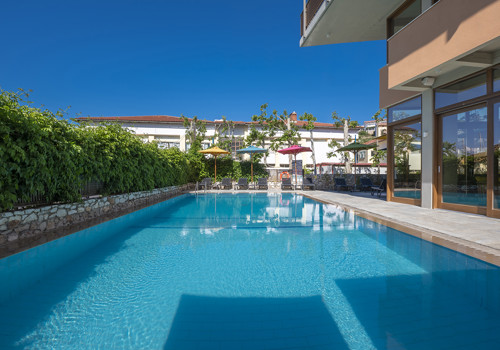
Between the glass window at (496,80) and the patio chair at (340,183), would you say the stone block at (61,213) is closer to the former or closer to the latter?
the glass window at (496,80)

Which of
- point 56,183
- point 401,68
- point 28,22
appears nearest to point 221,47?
point 28,22

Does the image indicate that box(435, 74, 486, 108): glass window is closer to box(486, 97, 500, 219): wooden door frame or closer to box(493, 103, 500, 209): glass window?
box(486, 97, 500, 219): wooden door frame

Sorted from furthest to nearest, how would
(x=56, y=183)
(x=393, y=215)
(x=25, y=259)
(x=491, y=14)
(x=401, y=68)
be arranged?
(x=401, y=68)
(x=393, y=215)
(x=56, y=183)
(x=491, y=14)
(x=25, y=259)

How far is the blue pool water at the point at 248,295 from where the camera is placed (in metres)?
2.11

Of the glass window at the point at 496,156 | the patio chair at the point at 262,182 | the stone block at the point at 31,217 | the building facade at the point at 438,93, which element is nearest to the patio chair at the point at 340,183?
the patio chair at the point at 262,182

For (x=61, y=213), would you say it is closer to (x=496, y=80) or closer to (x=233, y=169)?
(x=496, y=80)

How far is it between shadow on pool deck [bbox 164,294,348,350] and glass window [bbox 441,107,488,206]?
6.23 m

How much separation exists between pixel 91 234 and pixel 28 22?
10900 millimetres

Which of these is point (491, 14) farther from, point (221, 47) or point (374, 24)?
point (221, 47)

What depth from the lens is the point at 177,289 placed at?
2990 mm

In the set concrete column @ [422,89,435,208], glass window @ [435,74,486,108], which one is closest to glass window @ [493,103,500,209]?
glass window @ [435,74,486,108]

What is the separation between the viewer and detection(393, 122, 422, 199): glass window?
7961 millimetres

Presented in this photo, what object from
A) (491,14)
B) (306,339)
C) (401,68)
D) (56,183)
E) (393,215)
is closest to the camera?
(306,339)

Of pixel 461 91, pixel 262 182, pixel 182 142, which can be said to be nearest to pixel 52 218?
pixel 461 91
